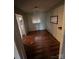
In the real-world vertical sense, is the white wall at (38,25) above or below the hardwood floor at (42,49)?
above

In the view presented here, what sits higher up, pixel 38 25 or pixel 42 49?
pixel 38 25

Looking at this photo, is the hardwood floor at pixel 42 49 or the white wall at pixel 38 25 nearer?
the hardwood floor at pixel 42 49

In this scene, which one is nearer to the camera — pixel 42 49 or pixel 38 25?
pixel 42 49

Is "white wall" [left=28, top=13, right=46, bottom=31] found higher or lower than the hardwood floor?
higher

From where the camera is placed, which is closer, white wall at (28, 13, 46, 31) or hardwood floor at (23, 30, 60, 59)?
hardwood floor at (23, 30, 60, 59)
